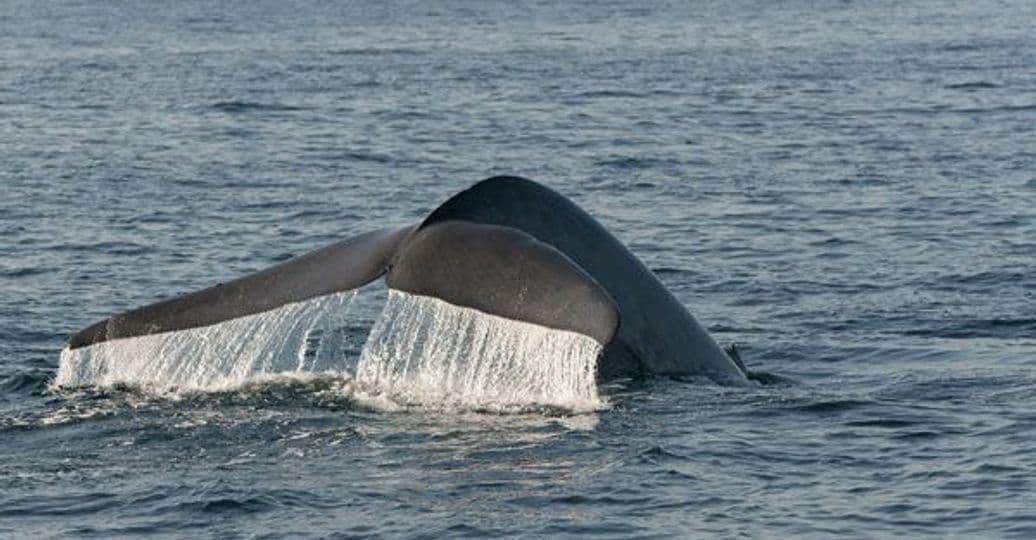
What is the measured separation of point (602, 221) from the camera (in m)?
21.1

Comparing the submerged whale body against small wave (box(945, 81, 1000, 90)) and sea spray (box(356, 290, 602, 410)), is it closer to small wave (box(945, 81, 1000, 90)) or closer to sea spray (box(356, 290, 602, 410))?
sea spray (box(356, 290, 602, 410))

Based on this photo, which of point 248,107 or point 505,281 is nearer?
point 505,281

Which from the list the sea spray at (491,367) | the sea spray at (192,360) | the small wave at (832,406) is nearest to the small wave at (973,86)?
the sea spray at (192,360)

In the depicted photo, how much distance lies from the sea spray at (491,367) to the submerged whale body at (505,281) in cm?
24

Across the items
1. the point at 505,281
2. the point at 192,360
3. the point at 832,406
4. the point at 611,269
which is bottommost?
the point at 832,406

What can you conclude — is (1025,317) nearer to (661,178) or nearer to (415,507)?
(415,507)

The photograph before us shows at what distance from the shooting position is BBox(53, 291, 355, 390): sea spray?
1061cm

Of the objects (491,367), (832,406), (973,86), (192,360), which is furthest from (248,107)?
(491,367)

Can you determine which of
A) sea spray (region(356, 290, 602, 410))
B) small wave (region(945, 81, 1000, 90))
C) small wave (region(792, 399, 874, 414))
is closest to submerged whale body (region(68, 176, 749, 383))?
sea spray (region(356, 290, 602, 410))

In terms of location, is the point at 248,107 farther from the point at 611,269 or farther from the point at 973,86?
the point at 611,269

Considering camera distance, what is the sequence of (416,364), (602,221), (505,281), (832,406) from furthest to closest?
(602,221)
(416,364)
(832,406)
(505,281)

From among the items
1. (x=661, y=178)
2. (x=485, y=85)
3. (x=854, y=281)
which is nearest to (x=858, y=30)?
(x=485, y=85)

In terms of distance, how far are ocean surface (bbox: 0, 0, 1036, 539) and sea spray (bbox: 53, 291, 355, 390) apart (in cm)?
10

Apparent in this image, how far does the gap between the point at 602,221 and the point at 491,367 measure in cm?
1006
